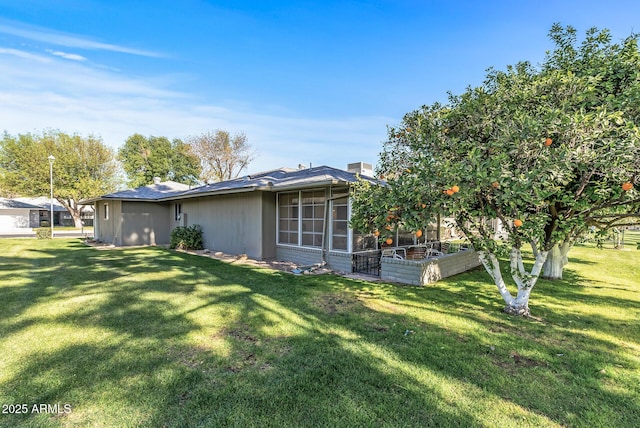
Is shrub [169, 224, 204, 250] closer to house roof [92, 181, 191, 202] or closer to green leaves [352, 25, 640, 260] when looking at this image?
house roof [92, 181, 191, 202]

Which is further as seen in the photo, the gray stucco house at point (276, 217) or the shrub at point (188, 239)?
the shrub at point (188, 239)

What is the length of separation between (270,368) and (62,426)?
1.67 m

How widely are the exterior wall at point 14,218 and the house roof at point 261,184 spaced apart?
74.2ft

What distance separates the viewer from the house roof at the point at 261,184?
28.0 ft

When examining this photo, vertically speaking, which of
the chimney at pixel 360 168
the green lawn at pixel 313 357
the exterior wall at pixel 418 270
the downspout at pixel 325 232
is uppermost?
the chimney at pixel 360 168

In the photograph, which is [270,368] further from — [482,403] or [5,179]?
[5,179]

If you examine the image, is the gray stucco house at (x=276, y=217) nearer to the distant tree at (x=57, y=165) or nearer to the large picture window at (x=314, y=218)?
the large picture window at (x=314, y=218)

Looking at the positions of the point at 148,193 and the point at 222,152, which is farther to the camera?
the point at 222,152

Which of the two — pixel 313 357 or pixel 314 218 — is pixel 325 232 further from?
pixel 313 357

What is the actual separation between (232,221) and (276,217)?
7.22 ft

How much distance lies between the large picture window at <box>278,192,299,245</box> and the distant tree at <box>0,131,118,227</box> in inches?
1071

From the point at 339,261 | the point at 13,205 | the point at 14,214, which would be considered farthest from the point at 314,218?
the point at 14,214

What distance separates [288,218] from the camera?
10180 mm

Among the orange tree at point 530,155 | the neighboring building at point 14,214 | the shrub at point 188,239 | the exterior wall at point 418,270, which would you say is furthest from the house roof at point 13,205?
the orange tree at point 530,155
